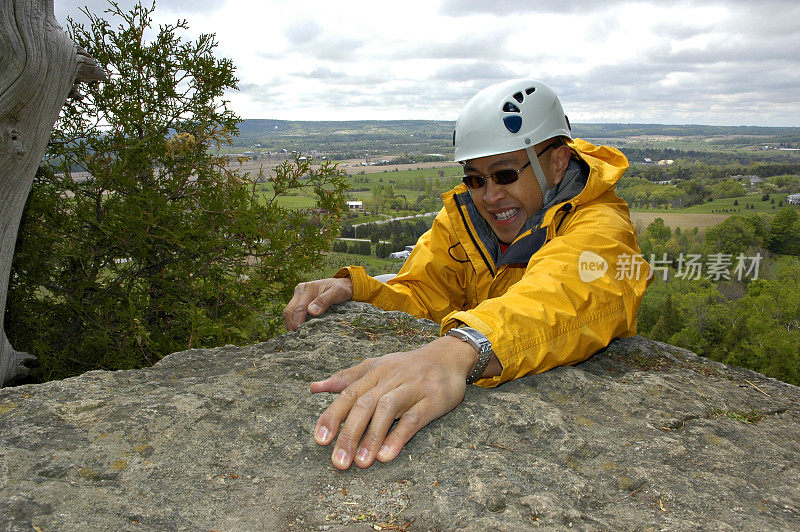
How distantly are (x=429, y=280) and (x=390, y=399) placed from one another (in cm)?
240

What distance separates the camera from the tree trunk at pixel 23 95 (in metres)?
3.74

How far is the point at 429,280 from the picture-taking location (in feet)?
14.4

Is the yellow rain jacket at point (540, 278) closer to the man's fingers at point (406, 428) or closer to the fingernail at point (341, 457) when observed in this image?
the man's fingers at point (406, 428)

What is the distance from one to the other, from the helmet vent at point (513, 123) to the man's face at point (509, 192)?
17cm

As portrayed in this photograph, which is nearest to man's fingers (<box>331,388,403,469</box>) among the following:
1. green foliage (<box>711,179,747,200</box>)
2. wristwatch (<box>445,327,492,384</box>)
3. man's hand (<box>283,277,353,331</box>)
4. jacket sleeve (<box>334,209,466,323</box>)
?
wristwatch (<box>445,327,492,384</box>)

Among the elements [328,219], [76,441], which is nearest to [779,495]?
[76,441]

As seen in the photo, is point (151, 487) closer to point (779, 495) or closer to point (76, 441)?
point (76, 441)

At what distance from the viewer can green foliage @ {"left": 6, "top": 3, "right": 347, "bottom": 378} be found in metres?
4.98

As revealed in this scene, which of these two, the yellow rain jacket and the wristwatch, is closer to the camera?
the wristwatch

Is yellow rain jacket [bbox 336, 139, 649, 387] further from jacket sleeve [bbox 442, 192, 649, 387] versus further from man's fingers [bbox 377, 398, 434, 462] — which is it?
man's fingers [bbox 377, 398, 434, 462]

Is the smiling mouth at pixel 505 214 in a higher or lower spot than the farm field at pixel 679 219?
higher

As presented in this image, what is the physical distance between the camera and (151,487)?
1.75m

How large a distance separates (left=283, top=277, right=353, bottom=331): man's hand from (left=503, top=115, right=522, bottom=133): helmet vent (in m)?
1.73

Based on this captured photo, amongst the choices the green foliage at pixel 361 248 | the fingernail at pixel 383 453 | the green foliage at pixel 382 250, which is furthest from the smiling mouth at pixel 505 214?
the green foliage at pixel 361 248
